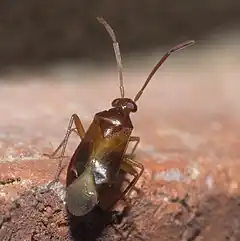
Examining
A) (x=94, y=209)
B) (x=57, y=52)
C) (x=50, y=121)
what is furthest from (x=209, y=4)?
(x=94, y=209)

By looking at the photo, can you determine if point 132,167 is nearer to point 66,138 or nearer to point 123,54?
point 66,138

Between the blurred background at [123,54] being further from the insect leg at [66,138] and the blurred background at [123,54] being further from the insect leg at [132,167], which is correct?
the insect leg at [132,167]

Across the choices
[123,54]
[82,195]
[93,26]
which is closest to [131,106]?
[82,195]

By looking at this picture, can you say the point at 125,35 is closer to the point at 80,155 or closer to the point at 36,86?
the point at 36,86

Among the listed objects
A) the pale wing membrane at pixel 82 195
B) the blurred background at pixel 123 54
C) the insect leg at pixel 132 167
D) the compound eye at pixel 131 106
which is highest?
the compound eye at pixel 131 106

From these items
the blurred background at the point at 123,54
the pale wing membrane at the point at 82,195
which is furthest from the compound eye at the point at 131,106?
the blurred background at the point at 123,54

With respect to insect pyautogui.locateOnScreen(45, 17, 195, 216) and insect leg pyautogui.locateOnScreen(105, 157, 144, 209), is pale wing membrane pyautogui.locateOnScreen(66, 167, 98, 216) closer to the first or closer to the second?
insect pyautogui.locateOnScreen(45, 17, 195, 216)
